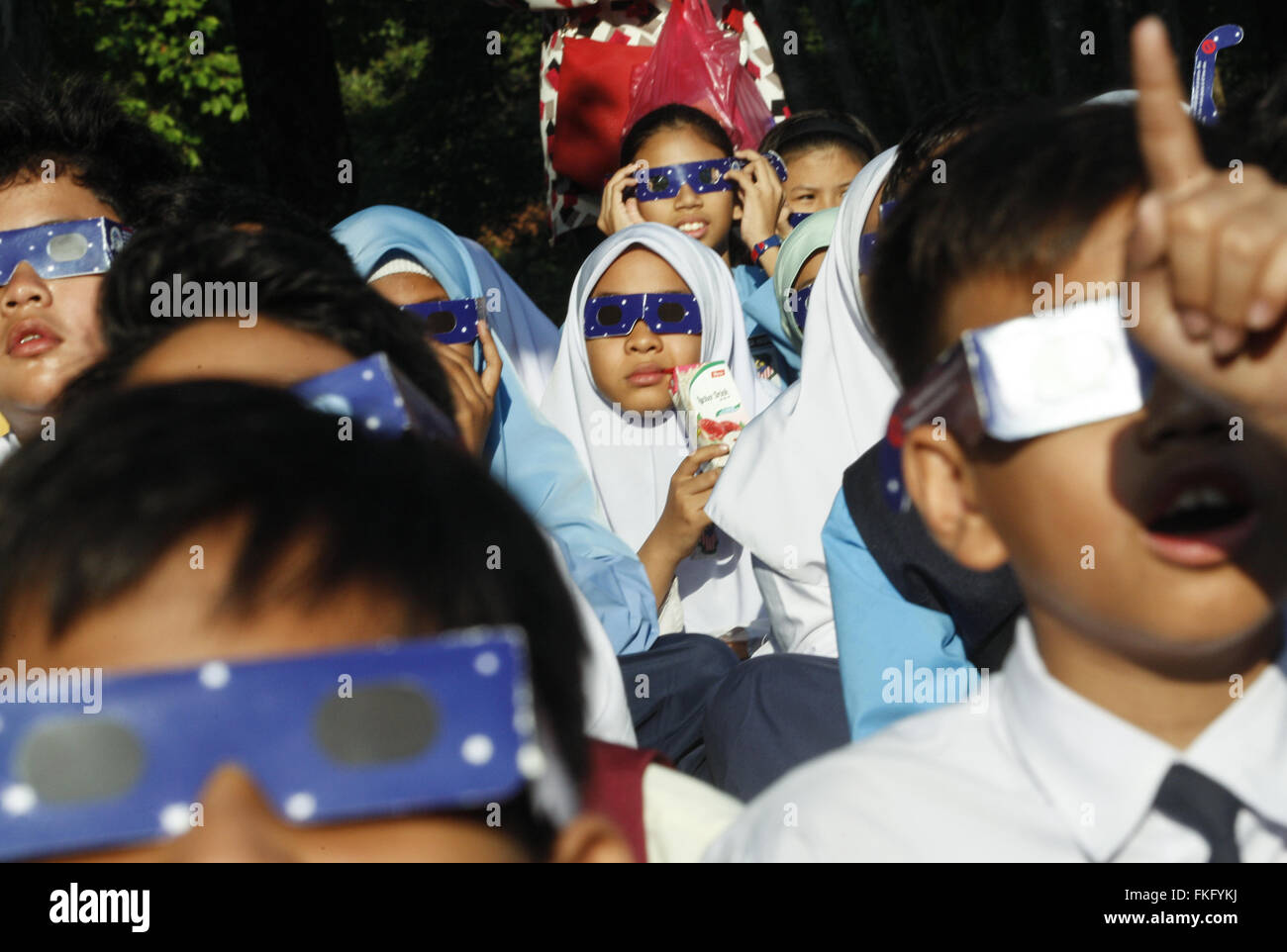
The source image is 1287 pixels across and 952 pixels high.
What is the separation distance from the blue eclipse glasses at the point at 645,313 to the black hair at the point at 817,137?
203 centimetres

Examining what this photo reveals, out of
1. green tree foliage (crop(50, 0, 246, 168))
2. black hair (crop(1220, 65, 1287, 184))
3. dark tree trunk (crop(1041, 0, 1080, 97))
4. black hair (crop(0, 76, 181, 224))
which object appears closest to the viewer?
black hair (crop(1220, 65, 1287, 184))

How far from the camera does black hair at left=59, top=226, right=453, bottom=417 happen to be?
2.14m

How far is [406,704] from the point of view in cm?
110

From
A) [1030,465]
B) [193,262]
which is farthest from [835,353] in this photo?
[1030,465]

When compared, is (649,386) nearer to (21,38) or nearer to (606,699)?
(606,699)

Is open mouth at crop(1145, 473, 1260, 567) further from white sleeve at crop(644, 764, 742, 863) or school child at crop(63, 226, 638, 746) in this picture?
school child at crop(63, 226, 638, 746)

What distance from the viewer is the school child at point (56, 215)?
10.2 ft

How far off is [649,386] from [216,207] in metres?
1.73

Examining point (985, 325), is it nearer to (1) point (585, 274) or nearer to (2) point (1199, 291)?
(2) point (1199, 291)

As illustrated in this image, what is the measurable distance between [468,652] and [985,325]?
0.89m

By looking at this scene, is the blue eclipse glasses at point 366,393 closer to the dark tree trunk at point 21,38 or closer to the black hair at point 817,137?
the dark tree trunk at point 21,38

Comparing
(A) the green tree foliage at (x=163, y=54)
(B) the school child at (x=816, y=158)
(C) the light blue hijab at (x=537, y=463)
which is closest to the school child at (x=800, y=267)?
(C) the light blue hijab at (x=537, y=463)

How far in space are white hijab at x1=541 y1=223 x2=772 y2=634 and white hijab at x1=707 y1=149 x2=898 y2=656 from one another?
1.17m

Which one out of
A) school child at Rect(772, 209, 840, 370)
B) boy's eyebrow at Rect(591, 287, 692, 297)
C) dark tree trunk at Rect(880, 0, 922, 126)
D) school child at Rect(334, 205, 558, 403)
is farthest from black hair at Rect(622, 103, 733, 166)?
dark tree trunk at Rect(880, 0, 922, 126)
